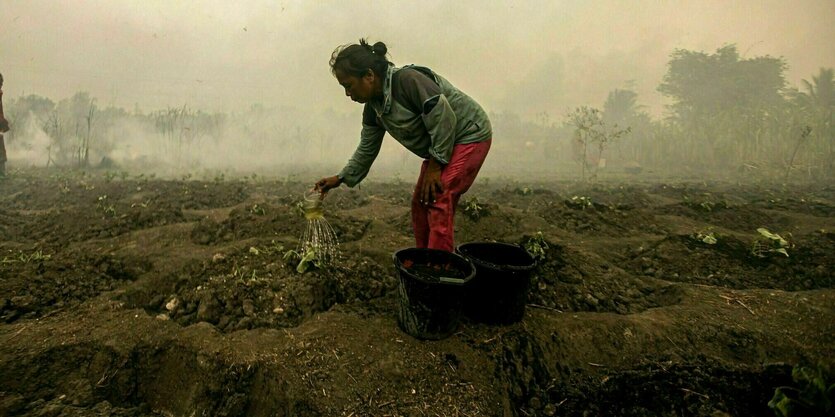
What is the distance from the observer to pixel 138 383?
201cm

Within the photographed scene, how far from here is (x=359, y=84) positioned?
2.38 metres

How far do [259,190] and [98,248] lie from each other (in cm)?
596

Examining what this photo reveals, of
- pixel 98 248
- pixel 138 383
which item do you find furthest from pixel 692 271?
pixel 98 248

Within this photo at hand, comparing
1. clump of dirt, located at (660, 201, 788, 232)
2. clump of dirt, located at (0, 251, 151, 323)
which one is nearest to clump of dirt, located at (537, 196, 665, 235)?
clump of dirt, located at (660, 201, 788, 232)

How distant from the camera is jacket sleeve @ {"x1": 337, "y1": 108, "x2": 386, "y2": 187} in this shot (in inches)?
113

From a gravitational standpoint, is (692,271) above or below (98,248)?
above

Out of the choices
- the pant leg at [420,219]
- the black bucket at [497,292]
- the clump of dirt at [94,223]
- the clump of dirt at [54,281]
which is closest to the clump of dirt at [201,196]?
the clump of dirt at [94,223]

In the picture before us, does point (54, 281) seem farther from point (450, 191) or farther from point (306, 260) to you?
point (450, 191)

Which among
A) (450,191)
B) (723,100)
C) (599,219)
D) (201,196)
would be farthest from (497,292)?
(723,100)

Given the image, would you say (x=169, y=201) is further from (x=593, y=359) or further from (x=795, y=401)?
(x=795, y=401)

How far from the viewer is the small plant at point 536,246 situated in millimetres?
3079

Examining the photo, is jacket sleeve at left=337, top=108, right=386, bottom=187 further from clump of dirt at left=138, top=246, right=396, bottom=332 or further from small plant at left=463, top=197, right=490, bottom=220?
small plant at left=463, top=197, right=490, bottom=220

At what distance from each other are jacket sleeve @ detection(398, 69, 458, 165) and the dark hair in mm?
176

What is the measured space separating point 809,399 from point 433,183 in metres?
1.89
